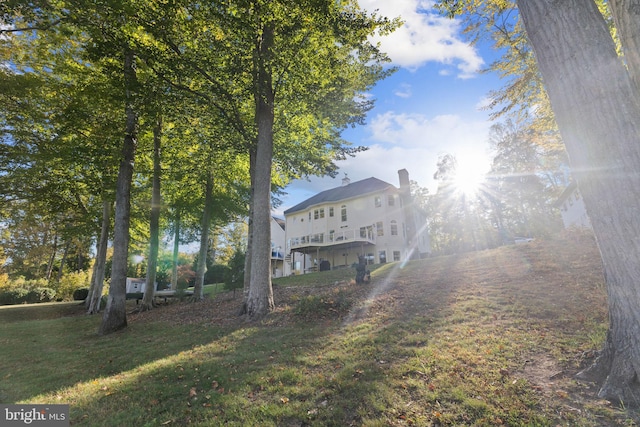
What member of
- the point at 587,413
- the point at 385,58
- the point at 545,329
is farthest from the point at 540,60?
the point at 385,58

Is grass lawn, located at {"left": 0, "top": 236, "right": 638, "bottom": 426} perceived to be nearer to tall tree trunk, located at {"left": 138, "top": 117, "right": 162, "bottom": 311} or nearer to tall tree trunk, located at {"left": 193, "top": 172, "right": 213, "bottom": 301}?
tall tree trunk, located at {"left": 138, "top": 117, "right": 162, "bottom": 311}

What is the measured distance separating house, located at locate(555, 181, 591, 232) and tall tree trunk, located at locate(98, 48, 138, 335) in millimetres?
27071

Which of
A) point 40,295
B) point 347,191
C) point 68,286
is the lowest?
point 40,295

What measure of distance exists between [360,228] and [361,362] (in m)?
24.5

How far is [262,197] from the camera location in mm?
10203

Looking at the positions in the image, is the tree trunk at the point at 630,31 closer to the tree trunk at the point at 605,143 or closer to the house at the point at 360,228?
A: the tree trunk at the point at 605,143

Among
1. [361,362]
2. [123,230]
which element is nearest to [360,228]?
[123,230]

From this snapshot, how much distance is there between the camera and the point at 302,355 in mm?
5711

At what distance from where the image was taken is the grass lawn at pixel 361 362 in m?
3.52

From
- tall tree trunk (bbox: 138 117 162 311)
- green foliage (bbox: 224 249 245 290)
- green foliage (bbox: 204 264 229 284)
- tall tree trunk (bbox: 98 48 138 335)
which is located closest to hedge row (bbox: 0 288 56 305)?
green foliage (bbox: 204 264 229 284)

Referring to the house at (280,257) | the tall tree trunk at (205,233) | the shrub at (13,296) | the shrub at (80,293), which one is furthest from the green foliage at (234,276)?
the shrub at (13,296)

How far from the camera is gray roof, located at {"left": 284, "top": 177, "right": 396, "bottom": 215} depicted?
97.8ft

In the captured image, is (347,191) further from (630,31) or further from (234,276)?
(630,31)

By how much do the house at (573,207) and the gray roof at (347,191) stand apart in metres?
14.1
